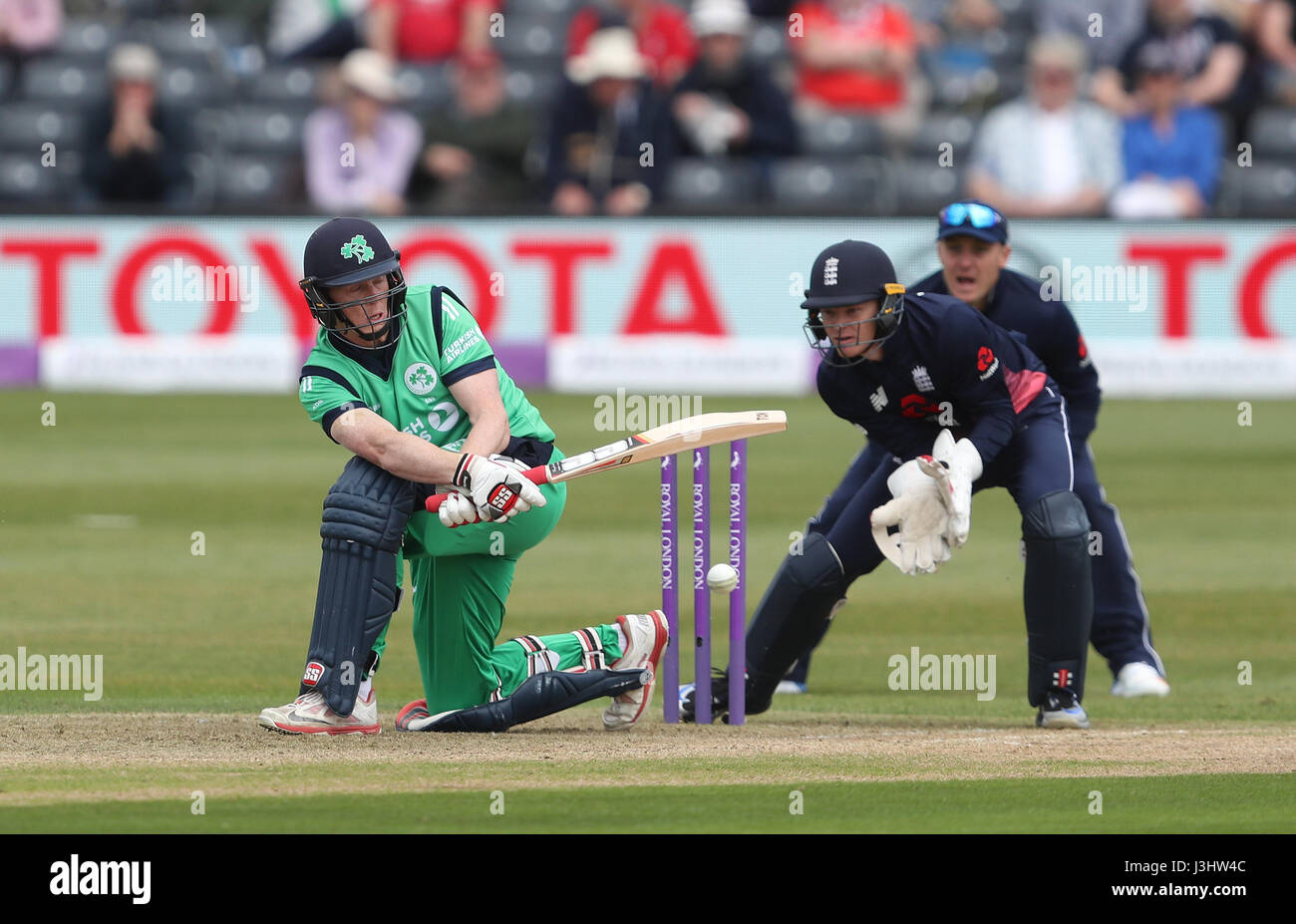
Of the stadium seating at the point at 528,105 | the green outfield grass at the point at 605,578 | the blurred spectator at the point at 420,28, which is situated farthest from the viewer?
the blurred spectator at the point at 420,28

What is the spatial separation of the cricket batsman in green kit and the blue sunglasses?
6.76 feet

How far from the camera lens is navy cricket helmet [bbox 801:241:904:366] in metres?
7.41

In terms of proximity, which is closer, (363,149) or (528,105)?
(363,149)

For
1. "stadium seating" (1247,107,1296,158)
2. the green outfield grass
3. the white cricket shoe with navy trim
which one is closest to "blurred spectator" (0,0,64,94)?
the green outfield grass

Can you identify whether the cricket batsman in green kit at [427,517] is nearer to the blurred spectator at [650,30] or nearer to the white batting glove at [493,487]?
the white batting glove at [493,487]

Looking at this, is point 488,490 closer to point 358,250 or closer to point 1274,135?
point 358,250

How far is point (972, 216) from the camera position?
866 cm

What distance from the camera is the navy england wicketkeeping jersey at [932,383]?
7.66 m

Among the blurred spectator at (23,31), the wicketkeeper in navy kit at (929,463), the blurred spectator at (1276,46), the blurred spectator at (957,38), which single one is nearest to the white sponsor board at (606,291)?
the blurred spectator at (1276,46)

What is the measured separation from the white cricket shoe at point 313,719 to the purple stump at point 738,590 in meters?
1.32

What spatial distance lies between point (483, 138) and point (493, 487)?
42.5 feet

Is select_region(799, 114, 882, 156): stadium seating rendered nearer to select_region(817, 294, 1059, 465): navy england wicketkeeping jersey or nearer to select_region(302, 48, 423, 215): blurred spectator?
select_region(302, 48, 423, 215): blurred spectator

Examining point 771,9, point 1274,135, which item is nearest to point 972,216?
point 1274,135
